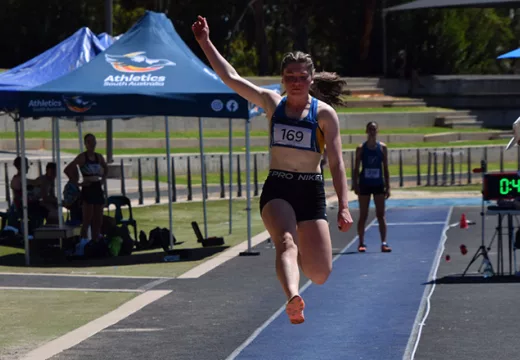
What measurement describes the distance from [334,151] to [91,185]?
10583 millimetres

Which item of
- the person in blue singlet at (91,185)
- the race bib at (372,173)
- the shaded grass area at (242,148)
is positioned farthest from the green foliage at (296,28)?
the race bib at (372,173)

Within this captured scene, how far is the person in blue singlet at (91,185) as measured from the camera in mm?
17594

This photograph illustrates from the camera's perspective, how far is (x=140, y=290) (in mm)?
13859

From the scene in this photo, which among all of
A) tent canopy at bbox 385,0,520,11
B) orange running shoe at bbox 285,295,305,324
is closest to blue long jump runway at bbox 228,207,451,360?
orange running shoe at bbox 285,295,305,324

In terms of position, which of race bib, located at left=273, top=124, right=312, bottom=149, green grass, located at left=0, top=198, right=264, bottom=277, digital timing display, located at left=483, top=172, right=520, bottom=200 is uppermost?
race bib, located at left=273, top=124, right=312, bottom=149

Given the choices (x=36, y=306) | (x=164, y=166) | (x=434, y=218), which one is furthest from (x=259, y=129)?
(x=36, y=306)

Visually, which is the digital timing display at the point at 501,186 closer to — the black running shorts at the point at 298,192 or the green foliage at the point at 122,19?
the black running shorts at the point at 298,192

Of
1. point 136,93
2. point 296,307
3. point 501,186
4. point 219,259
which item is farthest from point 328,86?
point 219,259

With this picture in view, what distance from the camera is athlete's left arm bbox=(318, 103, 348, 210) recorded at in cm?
746

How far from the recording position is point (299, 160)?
24.9 feet

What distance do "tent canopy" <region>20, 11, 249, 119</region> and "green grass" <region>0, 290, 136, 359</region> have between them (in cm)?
328

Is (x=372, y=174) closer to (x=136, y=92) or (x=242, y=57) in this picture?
(x=136, y=92)

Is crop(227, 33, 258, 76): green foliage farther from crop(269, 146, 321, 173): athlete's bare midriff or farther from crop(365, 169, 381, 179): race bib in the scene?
crop(269, 146, 321, 173): athlete's bare midriff

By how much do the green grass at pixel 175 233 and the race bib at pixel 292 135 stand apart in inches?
322
